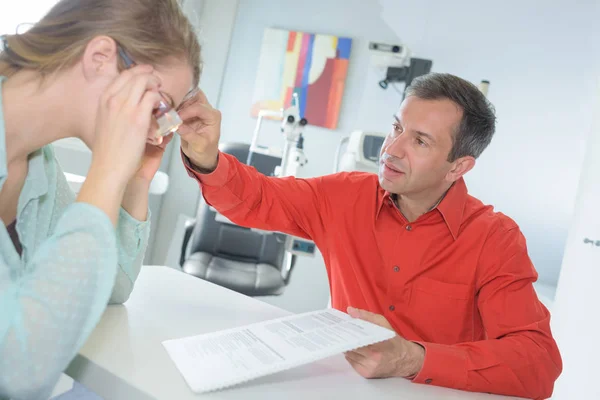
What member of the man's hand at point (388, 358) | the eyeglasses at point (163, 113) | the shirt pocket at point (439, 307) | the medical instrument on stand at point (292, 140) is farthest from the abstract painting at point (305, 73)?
the eyeglasses at point (163, 113)

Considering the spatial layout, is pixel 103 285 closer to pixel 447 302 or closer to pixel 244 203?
pixel 244 203

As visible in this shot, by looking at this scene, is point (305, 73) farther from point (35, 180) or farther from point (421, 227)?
point (35, 180)

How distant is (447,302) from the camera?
1.44m

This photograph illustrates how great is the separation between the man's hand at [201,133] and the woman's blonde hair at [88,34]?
14.9 inches

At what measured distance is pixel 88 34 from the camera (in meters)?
0.81

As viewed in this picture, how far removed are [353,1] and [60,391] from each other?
3422 mm

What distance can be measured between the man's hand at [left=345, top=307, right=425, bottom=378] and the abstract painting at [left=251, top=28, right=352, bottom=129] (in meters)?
2.97

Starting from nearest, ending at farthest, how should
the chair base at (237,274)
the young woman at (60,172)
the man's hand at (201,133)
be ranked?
the young woman at (60,172) → the man's hand at (201,133) → the chair base at (237,274)

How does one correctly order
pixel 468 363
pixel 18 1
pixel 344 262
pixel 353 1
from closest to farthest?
1. pixel 468 363
2. pixel 344 262
3. pixel 18 1
4. pixel 353 1

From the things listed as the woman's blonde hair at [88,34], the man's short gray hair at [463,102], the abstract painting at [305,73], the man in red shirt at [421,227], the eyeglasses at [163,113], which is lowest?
the man in red shirt at [421,227]

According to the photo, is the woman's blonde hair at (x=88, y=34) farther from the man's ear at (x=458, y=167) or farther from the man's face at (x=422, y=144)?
the man's ear at (x=458, y=167)

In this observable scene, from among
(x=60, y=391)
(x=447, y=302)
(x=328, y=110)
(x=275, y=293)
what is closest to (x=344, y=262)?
(x=447, y=302)

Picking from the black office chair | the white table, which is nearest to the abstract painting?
the black office chair

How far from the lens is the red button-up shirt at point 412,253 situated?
134cm
